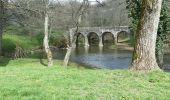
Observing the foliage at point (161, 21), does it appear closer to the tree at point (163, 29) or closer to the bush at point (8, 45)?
the tree at point (163, 29)

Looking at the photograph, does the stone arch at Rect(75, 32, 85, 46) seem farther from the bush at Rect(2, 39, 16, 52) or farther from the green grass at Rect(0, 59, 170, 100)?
the green grass at Rect(0, 59, 170, 100)

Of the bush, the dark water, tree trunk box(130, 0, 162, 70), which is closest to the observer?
tree trunk box(130, 0, 162, 70)

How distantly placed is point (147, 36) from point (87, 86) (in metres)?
4.10

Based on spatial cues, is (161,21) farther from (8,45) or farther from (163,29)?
(8,45)

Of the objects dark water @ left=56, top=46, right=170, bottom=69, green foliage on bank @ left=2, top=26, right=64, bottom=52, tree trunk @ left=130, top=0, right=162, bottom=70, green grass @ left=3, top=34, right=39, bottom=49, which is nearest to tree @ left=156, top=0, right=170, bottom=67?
dark water @ left=56, top=46, right=170, bottom=69

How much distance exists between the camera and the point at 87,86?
37.1 feet

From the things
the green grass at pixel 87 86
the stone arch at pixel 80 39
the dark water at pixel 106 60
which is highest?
the green grass at pixel 87 86

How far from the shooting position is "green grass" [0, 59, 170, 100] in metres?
10.1

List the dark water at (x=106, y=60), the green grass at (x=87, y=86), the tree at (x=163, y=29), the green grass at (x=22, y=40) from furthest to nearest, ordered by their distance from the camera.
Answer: the green grass at (x=22, y=40) → the dark water at (x=106, y=60) → the tree at (x=163, y=29) → the green grass at (x=87, y=86)

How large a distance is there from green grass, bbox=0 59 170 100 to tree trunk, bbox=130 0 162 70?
0.91m

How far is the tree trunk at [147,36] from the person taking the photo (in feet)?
46.4

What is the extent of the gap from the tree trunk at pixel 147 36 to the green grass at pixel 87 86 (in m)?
0.91

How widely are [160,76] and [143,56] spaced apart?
1.67 meters

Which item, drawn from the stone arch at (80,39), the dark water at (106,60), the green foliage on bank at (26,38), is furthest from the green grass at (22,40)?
the stone arch at (80,39)
